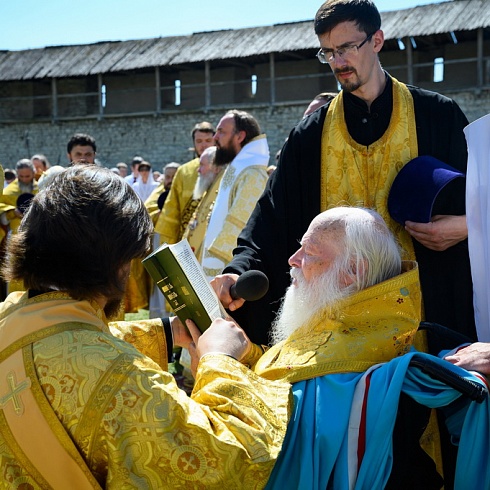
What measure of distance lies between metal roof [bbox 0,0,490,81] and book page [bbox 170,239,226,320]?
24.8 metres

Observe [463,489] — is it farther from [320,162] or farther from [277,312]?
[320,162]

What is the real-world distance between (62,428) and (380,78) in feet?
6.57

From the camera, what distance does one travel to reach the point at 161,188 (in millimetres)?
9367

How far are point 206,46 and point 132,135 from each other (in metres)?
4.62

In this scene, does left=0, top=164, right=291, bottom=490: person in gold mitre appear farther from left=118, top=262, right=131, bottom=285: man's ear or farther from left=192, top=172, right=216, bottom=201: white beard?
left=192, top=172, right=216, bottom=201: white beard

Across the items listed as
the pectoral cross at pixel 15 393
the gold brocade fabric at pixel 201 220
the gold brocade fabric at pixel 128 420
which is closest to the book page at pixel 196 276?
the gold brocade fabric at pixel 128 420

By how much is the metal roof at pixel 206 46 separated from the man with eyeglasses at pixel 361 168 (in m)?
23.7

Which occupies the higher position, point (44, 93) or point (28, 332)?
point (44, 93)

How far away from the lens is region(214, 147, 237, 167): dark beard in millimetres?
6230

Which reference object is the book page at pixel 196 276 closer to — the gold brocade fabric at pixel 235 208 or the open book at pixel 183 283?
the open book at pixel 183 283

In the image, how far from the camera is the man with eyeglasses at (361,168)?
3012 mm

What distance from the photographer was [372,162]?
3.12 metres

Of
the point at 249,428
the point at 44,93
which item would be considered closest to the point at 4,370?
the point at 249,428

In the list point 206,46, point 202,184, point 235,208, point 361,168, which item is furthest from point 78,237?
point 206,46
